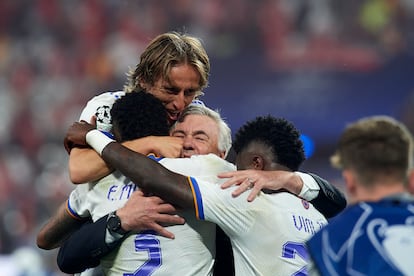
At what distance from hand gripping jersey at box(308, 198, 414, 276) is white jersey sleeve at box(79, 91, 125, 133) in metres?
1.54

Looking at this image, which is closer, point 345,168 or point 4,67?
point 345,168

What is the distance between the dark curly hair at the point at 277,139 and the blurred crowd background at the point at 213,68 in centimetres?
675

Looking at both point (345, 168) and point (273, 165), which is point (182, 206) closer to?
point (273, 165)

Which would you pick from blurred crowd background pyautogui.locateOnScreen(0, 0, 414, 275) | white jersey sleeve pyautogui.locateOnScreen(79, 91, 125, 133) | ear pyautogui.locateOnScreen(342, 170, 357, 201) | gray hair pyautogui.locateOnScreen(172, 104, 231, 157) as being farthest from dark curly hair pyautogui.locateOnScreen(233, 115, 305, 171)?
blurred crowd background pyautogui.locateOnScreen(0, 0, 414, 275)

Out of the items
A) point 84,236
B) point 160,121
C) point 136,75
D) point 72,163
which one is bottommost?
point 84,236

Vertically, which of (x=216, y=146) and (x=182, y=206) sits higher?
(x=216, y=146)

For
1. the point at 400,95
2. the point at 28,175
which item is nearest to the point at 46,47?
the point at 28,175

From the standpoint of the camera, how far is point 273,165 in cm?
405

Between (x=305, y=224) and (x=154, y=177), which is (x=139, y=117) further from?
(x=305, y=224)

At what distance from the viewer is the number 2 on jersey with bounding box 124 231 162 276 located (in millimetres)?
3848

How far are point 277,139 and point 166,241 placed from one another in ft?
2.16

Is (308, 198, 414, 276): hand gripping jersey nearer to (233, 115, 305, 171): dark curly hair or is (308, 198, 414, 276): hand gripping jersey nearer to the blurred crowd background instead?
(233, 115, 305, 171): dark curly hair

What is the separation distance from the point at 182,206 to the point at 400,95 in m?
8.04

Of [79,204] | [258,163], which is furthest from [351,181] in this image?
[79,204]
